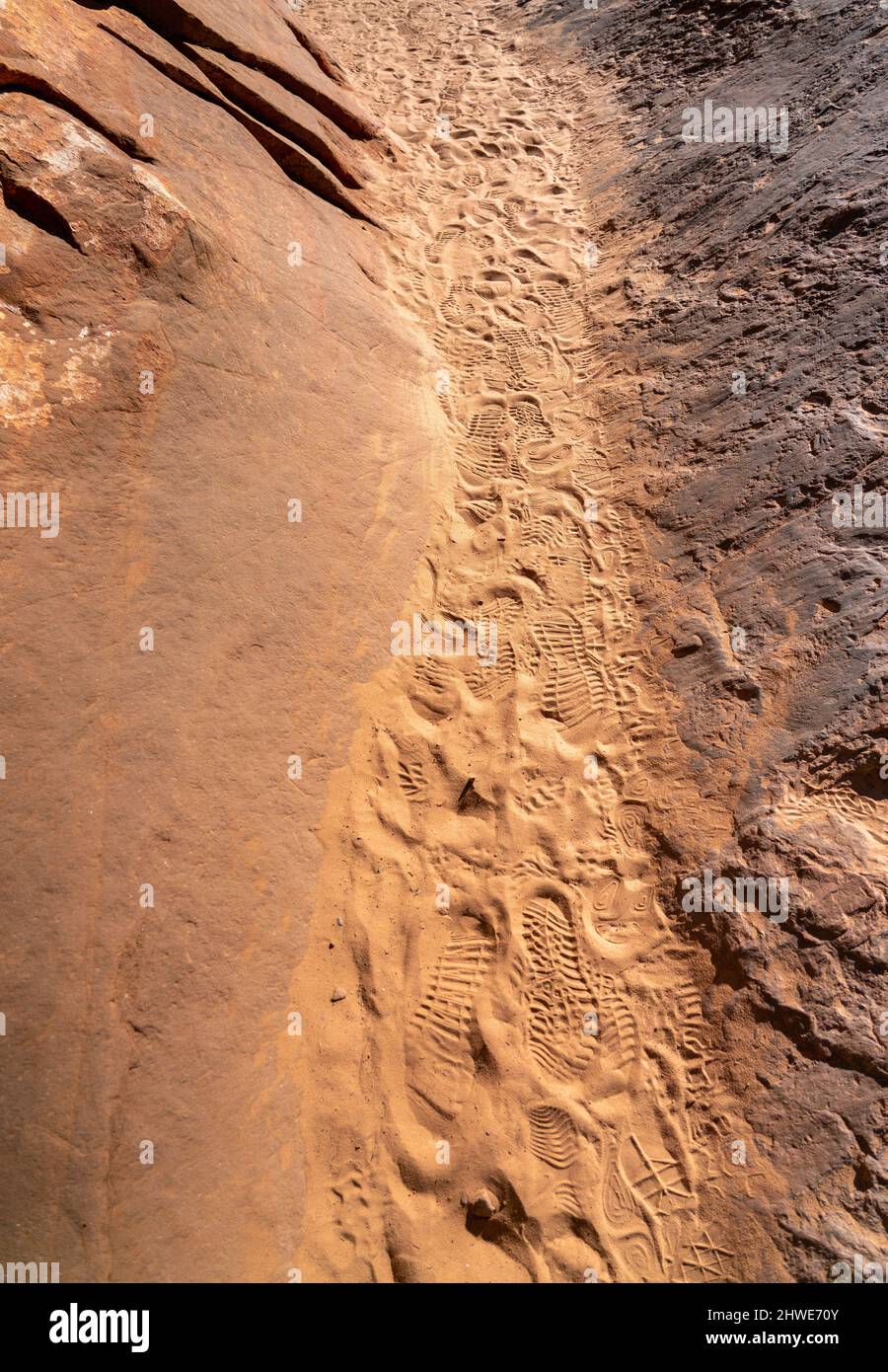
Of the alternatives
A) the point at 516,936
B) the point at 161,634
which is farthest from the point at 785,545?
the point at 161,634

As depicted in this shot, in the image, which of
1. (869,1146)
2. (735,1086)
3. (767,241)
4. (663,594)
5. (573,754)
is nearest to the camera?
(869,1146)

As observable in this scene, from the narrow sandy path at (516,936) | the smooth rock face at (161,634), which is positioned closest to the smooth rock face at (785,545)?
the narrow sandy path at (516,936)

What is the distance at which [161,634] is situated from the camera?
2.70 m

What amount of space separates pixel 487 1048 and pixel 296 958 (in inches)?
28.1

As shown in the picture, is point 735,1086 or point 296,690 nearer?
point 735,1086

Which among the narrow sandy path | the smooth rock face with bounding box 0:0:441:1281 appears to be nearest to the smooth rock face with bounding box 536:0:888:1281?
the narrow sandy path

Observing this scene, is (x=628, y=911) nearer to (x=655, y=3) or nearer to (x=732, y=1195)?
(x=732, y=1195)

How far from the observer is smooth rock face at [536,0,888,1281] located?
8.20 feet

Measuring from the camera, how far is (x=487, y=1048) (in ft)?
8.66

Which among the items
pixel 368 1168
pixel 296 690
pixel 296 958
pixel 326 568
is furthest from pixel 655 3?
pixel 368 1168

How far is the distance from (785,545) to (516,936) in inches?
86.0

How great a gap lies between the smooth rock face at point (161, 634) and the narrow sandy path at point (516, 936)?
0.67ft

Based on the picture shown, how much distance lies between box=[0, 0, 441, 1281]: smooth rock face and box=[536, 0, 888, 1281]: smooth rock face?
1.46m

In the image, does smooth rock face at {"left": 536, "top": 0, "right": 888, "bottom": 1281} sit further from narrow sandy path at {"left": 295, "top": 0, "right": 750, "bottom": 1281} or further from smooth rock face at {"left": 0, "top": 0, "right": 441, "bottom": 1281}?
smooth rock face at {"left": 0, "top": 0, "right": 441, "bottom": 1281}
